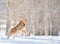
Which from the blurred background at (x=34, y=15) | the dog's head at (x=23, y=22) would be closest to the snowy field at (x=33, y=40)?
the blurred background at (x=34, y=15)

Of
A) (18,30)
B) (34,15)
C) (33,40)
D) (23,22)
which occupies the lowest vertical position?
(33,40)

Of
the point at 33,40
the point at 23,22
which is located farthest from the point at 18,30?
the point at 33,40

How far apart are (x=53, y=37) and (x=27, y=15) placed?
1.85 ft

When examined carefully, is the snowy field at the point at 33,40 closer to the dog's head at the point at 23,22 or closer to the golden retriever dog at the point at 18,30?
the golden retriever dog at the point at 18,30

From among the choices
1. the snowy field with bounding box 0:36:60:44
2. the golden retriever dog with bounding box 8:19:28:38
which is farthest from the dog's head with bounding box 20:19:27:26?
the snowy field with bounding box 0:36:60:44

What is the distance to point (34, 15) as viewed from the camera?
2271 millimetres

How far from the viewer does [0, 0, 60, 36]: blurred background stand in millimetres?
2213

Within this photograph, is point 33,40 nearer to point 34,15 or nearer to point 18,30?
point 18,30

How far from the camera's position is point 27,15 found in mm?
2271

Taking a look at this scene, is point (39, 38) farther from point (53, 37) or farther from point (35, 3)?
point (35, 3)

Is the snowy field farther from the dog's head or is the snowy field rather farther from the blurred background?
the dog's head

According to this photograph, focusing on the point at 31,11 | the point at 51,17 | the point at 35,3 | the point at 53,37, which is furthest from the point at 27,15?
the point at 53,37

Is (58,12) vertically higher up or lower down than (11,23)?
higher up

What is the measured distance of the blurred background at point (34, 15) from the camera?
2.21 metres
